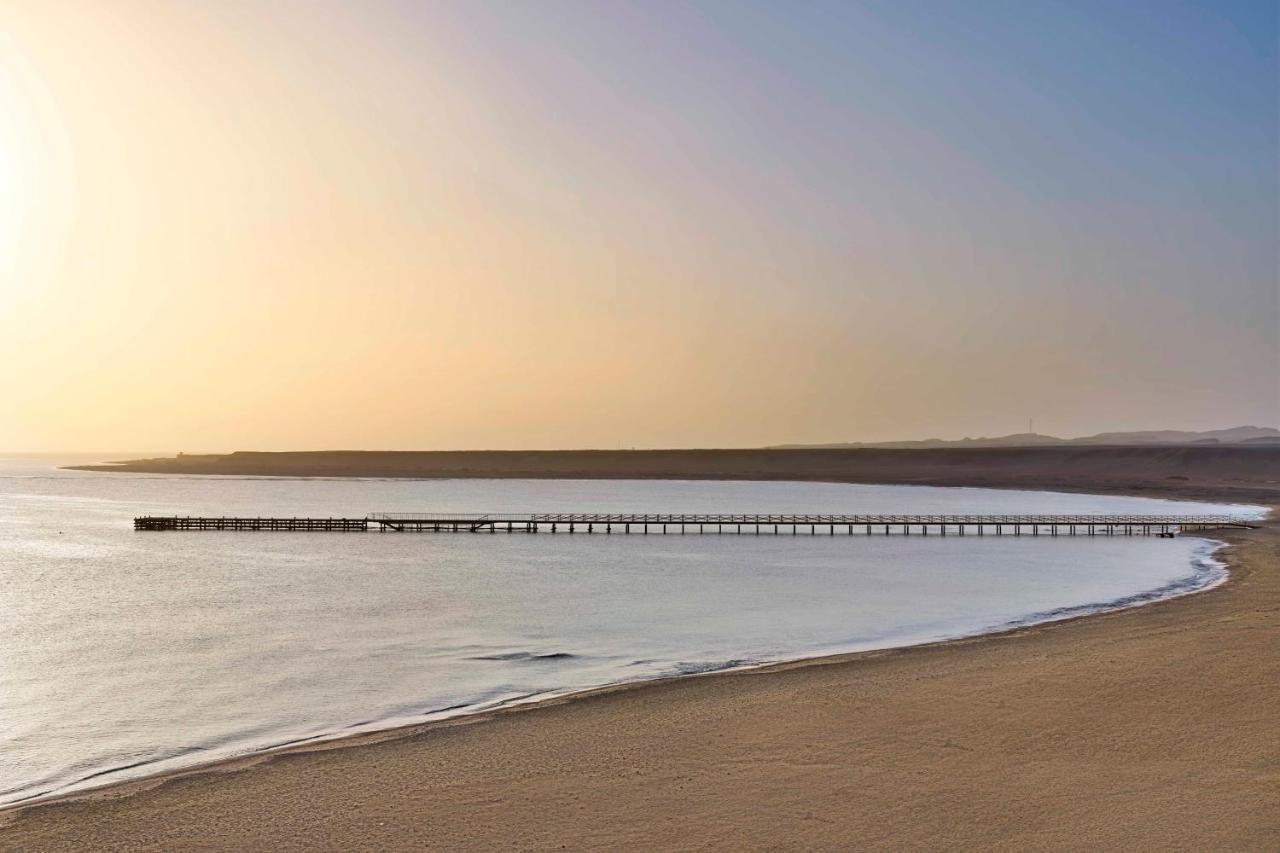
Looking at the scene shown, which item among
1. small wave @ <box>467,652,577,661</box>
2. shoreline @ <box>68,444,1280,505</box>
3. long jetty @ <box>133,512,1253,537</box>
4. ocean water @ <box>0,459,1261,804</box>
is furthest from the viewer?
shoreline @ <box>68,444,1280,505</box>

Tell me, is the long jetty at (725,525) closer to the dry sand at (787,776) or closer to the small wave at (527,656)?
the small wave at (527,656)

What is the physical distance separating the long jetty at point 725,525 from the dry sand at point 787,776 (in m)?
48.7

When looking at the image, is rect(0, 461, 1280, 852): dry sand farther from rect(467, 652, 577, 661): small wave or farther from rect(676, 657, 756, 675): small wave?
rect(467, 652, 577, 661): small wave

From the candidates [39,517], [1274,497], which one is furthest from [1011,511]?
[39,517]

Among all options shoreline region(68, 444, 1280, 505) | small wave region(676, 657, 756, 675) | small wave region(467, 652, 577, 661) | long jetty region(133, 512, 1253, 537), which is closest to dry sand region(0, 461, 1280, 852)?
small wave region(676, 657, 756, 675)

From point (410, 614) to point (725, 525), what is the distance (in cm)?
4522

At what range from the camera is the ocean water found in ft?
66.3

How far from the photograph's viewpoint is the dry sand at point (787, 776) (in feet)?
41.0

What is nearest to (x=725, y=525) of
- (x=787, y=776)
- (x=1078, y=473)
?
(x=787, y=776)

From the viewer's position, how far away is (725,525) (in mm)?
77250

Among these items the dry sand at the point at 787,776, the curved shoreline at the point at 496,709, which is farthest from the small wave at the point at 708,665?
the dry sand at the point at 787,776

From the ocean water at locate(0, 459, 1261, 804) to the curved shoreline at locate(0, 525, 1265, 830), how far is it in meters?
0.31

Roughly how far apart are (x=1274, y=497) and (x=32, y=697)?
4364 inches

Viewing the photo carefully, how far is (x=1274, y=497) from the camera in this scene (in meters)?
104
